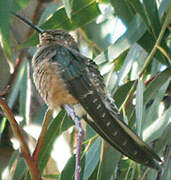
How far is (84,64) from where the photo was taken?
2.60 metres

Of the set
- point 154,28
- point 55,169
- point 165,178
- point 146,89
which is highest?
point 154,28

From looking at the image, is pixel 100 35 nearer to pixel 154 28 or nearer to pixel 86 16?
pixel 86 16

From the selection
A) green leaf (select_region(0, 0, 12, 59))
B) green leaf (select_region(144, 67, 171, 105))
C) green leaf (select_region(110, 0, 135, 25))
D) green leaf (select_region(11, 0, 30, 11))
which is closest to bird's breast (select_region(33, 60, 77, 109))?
green leaf (select_region(0, 0, 12, 59))

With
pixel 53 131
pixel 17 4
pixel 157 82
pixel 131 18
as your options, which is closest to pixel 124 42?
pixel 131 18

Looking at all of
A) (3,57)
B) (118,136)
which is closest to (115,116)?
(118,136)

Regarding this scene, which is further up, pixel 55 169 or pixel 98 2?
pixel 98 2

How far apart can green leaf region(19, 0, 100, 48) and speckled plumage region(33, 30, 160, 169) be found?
0.11 meters

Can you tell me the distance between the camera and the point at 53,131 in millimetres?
2705

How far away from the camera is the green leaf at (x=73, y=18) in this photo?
116 inches

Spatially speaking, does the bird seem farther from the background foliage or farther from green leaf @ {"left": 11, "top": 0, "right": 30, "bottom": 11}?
green leaf @ {"left": 11, "top": 0, "right": 30, "bottom": 11}

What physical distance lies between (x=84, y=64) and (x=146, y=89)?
0.99ft

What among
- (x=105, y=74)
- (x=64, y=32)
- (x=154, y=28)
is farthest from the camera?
(x=105, y=74)

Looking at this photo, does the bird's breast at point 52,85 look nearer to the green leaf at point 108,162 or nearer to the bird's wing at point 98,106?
the bird's wing at point 98,106

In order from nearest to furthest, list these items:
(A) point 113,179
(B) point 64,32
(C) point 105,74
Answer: (A) point 113,179, (B) point 64,32, (C) point 105,74
